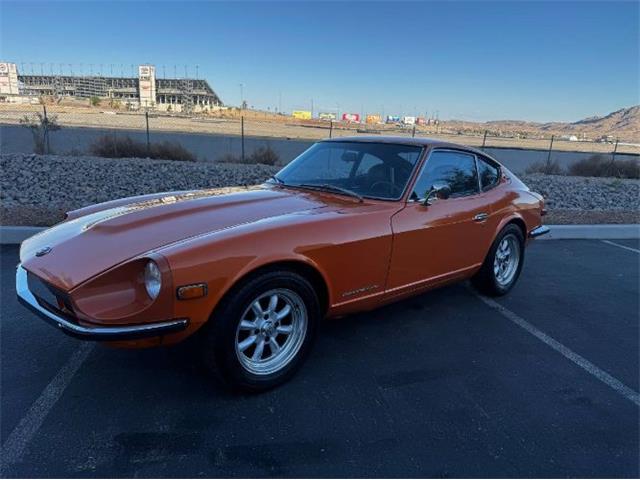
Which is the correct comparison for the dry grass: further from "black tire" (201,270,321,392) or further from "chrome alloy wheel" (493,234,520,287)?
"black tire" (201,270,321,392)

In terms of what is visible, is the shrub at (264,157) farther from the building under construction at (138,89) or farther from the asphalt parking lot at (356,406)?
the building under construction at (138,89)

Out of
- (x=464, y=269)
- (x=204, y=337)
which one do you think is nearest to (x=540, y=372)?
(x=464, y=269)

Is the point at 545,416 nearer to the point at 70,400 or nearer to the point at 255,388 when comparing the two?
the point at 255,388

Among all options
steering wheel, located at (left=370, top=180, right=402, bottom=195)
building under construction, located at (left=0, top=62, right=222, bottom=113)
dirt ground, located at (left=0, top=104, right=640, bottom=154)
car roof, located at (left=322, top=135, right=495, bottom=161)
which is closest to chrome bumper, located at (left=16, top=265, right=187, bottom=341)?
steering wheel, located at (left=370, top=180, right=402, bottom=195)

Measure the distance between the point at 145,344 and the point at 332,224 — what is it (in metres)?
1.37

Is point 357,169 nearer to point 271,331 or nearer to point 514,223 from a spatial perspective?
point 271,331

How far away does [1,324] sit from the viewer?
3668 millimetres

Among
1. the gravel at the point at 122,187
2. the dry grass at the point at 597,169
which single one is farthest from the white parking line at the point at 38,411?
the dry grass at the point at 597,169

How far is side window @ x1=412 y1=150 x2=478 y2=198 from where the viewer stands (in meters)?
3.82

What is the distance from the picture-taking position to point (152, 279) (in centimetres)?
245

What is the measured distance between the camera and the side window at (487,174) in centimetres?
454

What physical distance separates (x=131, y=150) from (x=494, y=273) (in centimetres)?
1179

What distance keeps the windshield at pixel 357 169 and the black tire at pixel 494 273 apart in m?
1.37

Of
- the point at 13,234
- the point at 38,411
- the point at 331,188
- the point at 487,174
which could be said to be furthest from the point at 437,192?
the point at 13,234
